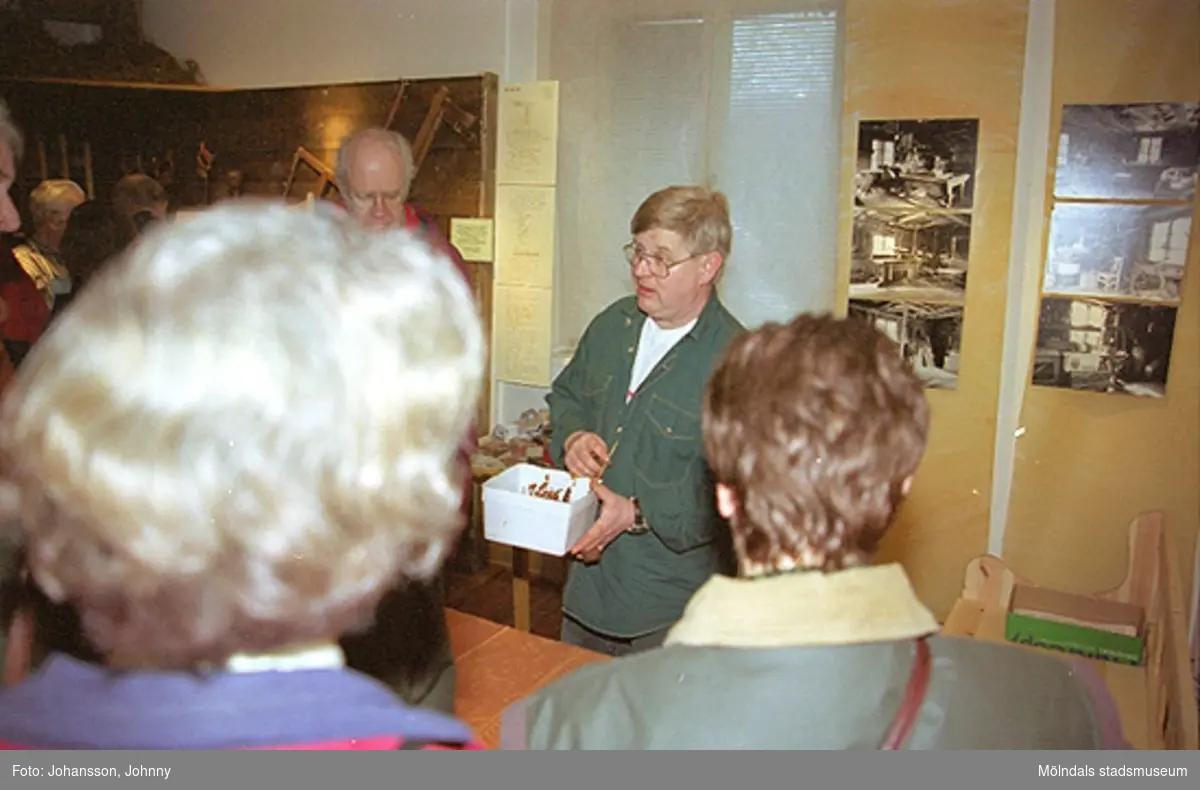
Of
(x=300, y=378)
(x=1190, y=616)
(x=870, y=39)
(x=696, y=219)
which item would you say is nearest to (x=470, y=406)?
(x=300, y=378)

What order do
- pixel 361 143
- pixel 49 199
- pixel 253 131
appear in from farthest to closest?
pixel 253 131, pixel 361 143, pixel 49 199

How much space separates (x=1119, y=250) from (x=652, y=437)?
0.60 metres

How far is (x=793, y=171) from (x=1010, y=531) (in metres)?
0.57

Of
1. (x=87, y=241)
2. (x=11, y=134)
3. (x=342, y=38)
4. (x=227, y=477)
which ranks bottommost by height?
(x=227, y=477)

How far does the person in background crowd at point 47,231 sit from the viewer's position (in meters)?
0.89

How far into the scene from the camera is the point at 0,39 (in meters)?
1.05

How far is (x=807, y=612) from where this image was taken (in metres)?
0.50

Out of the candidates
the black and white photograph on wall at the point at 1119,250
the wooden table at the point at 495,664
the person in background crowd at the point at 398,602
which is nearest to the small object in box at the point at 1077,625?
the black and white photograph on wall at the point at 1119,250

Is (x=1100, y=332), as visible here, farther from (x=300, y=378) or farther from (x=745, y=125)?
(x=300, y=378)

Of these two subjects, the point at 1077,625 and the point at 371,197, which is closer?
the point at 1077,625

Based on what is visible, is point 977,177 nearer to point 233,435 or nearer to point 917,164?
point 917,164

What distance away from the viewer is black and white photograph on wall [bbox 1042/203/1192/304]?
3.19ft

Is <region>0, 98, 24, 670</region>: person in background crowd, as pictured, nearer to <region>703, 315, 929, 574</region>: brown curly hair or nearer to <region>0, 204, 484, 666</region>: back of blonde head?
<region>0, 204, 484, 666</region>: back of blonde head

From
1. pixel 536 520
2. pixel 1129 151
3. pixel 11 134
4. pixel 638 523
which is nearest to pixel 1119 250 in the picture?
pixel 1129 151
